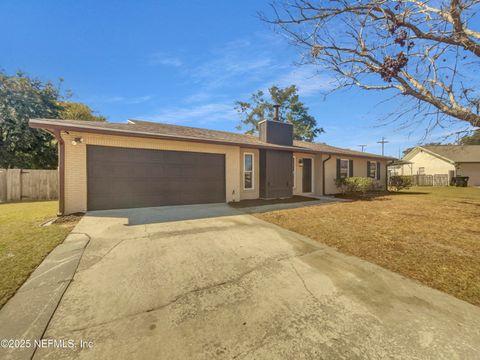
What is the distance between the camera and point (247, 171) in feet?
34.5

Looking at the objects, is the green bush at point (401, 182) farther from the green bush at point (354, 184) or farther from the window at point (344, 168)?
the window at point (344, 168)

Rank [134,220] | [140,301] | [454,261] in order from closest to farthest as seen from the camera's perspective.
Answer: [140,301] < [454,261] < [134,220]

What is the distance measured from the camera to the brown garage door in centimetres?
705

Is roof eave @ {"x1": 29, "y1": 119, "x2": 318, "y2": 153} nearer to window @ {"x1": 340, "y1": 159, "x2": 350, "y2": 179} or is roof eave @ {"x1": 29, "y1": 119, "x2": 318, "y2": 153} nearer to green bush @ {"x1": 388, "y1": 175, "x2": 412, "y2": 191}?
window @ {"x1": 340, "y1": 159, "x2": 350, "y2": 179}

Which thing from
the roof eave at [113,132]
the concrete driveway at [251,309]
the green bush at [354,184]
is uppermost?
the roof eave at [113,132]

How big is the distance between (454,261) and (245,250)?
361 cm

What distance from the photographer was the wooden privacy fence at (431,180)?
2419cm

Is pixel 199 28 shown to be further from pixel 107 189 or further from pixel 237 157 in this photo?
pixel 107 189

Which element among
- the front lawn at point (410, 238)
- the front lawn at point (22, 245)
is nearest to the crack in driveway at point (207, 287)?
the front lawn at point (410, 238)

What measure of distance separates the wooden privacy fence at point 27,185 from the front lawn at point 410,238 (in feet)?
38.2

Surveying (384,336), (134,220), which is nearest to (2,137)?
(134,220)

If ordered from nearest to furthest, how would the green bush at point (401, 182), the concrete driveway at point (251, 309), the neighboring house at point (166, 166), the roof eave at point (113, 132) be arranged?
the concrete driveway at point (251, 309) < the roof eave at point (113, 132) < the neighboring house at point (166, 166) < the green bush at point (401, 182)

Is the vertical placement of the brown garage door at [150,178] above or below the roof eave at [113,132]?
below

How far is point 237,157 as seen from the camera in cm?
989
